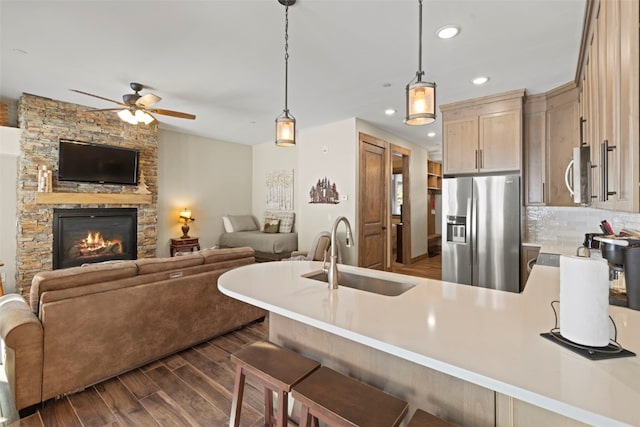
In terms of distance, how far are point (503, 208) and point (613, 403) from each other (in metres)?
3.09

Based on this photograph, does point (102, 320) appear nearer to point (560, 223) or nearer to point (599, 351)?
point (599, 351)

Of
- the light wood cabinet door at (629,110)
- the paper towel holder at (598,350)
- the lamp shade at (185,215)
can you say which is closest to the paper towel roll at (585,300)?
the paper towel holder at (598,350)

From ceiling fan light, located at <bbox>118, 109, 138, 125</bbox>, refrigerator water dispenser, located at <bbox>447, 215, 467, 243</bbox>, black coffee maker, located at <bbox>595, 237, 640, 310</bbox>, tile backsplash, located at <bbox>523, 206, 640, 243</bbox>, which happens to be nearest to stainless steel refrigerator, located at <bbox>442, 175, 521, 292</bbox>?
refrigerator water dispenser, located at <bbox>447, 215, 467, 243</bbox>

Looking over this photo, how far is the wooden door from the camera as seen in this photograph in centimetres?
499

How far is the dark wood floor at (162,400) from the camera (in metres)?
1.91

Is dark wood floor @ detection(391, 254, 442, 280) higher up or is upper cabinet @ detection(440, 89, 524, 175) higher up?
upper cabinet @ detection(440, 89, 524, 175)

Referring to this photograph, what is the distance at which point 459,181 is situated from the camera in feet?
12.2

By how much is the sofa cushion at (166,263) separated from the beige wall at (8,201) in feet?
10.8

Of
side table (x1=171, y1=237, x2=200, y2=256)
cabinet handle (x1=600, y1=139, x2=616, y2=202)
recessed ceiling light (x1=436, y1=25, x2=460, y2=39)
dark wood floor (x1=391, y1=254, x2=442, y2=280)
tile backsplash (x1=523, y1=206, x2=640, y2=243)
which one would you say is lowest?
dark wood floor (x1=391, y1=254, x2=442, y2=280)

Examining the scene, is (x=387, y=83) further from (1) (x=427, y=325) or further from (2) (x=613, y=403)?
(2) (x=613, y=403)

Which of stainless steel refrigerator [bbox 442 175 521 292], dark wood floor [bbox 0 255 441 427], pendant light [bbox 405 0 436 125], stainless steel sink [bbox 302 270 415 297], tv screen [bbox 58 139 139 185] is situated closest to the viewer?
pendant light [bbox 405 0 436 125]

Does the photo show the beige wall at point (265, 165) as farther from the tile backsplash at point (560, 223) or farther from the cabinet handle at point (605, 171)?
the cabinet handle at point (605, 171)

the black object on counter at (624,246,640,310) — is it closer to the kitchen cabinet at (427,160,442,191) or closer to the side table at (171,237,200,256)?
the side table at (171,237,200,256)

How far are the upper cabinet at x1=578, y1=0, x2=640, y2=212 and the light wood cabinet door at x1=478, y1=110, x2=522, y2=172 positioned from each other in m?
2.06
